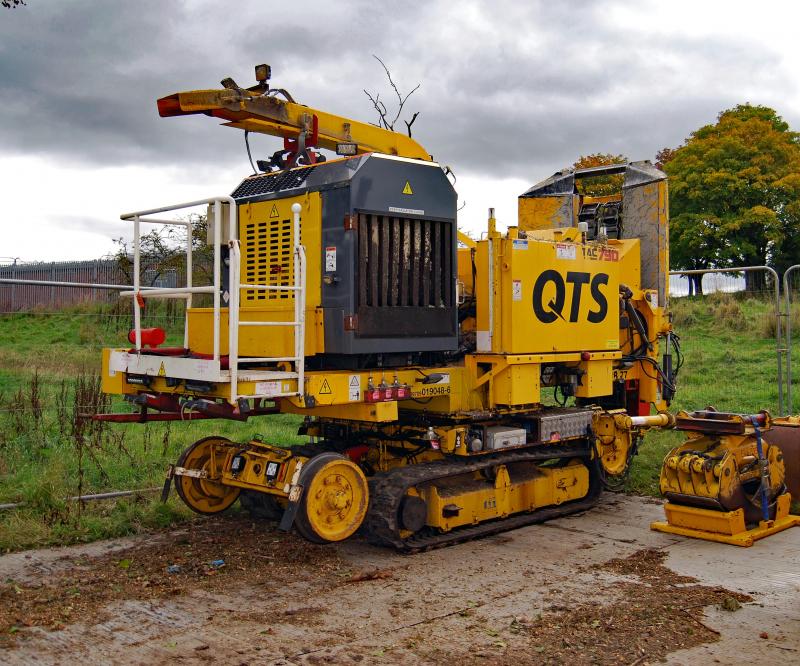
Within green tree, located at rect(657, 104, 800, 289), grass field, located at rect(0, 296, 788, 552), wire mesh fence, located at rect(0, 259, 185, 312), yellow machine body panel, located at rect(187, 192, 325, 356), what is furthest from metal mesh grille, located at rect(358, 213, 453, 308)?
green tree, located at rect(657, 104, 800, 289)

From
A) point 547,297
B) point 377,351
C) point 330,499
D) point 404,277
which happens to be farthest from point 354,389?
point 547,297

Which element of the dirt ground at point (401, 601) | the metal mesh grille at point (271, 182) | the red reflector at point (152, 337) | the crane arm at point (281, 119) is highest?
the crane arm at point (281, 119)

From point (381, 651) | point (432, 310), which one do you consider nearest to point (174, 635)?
point (381, 651)

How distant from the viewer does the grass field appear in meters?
7.51

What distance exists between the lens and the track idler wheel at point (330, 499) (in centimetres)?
619

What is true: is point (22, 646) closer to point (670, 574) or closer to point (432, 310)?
point (432, 310)

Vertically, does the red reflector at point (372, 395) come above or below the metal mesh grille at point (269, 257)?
below

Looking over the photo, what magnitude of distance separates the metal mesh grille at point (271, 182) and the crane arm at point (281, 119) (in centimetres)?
43

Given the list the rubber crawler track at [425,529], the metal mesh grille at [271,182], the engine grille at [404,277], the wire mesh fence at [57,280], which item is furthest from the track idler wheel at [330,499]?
the wire mesh fence at [57,280]

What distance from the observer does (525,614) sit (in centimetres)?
545

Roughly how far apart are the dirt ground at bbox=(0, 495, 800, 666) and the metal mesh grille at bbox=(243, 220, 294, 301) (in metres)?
2.06

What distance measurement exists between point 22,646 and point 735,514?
5.49 m

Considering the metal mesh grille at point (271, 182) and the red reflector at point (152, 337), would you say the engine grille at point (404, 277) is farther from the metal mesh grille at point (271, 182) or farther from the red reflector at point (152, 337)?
the red reflector at point (152, 337)

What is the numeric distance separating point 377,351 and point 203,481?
6.55ft
